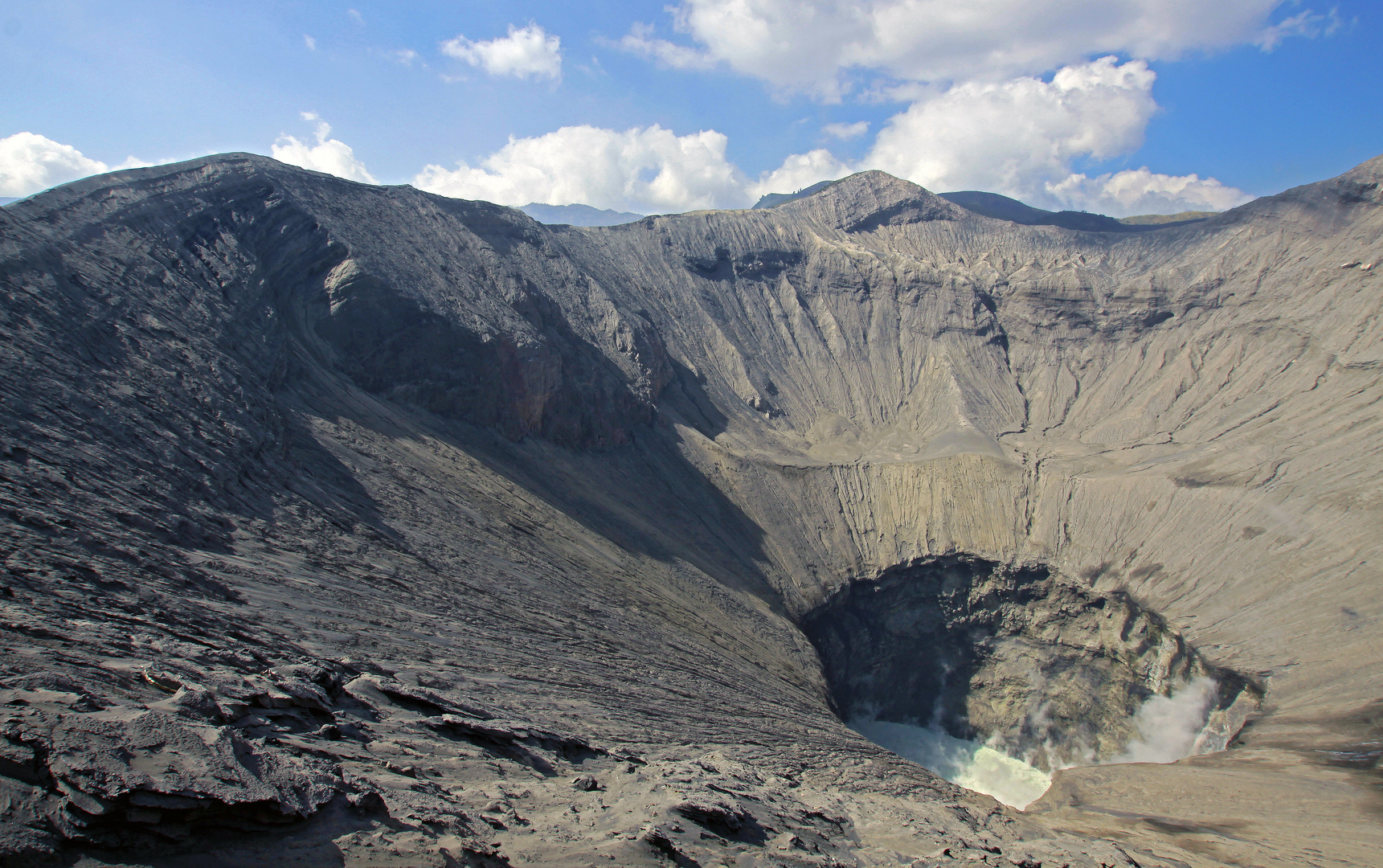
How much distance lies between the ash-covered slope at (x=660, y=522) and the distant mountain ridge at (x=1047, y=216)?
16.8ft

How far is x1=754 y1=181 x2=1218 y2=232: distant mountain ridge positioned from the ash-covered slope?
5.12 metres

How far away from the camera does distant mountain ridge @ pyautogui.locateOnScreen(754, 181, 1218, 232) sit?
6125 cm

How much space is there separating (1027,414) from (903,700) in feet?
72.9

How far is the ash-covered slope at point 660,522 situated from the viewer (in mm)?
8547

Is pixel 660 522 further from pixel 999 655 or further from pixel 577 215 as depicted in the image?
pixel 577 215

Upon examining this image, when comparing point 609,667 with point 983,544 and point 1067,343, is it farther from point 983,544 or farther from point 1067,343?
point 1067,343

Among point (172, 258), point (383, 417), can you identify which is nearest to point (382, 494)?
point (383, 417)

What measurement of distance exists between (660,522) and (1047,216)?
178 ft

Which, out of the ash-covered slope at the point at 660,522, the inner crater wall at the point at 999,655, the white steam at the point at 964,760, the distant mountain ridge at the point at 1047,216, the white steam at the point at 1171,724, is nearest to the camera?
the ash-covered slope at the point at 660,522

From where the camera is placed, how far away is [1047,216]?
66062mm

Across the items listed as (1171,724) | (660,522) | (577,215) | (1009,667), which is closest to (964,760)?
(1009,667)

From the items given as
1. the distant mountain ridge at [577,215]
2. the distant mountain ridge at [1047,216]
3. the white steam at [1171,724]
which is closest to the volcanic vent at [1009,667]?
the white steam at [1171,724]

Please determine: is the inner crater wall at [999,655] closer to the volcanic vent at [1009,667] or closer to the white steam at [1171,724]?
the volcanic vent at [1009,667]

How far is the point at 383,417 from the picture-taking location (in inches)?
1001
